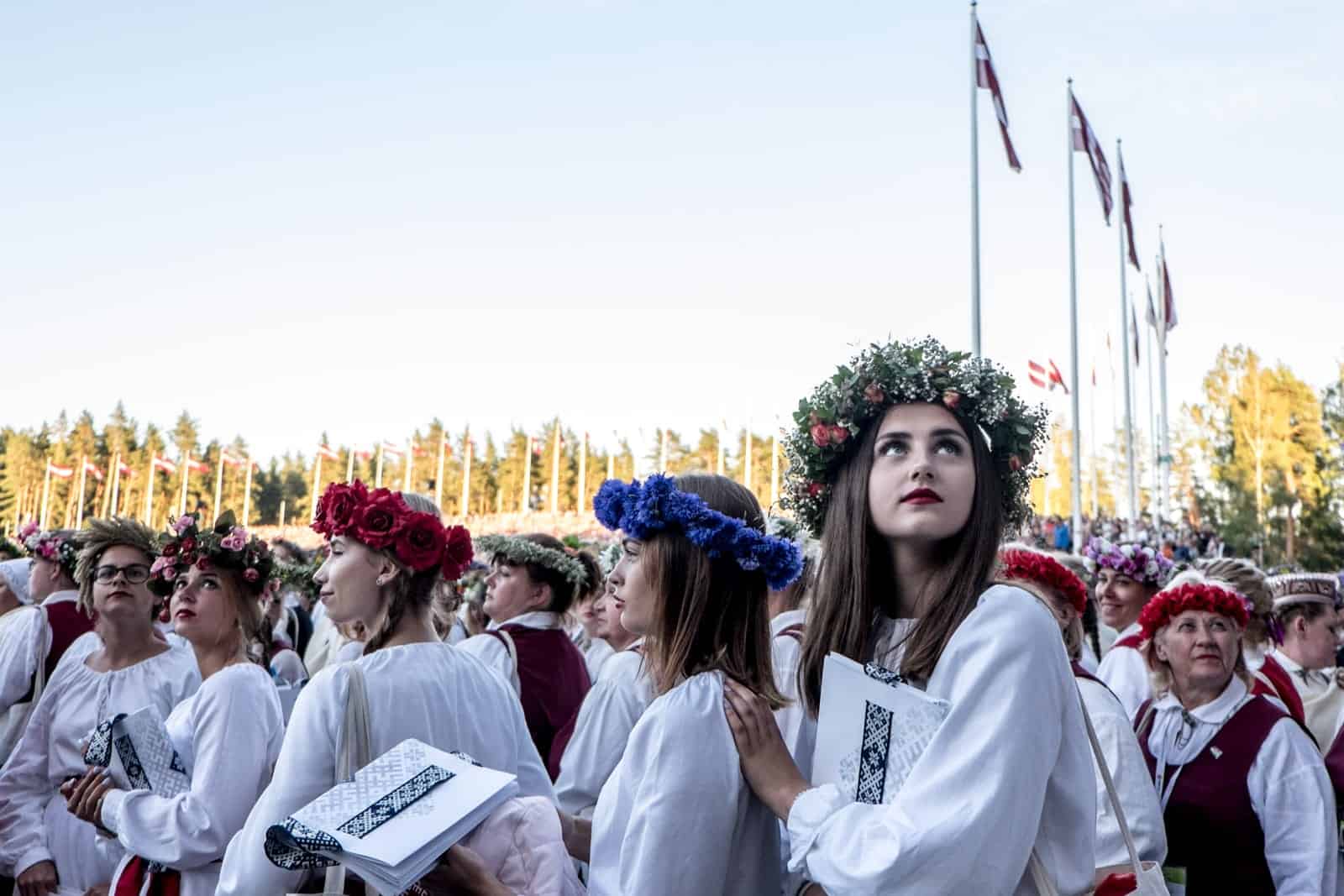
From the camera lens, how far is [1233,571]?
254 inches

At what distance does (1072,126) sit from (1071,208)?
2192 mm

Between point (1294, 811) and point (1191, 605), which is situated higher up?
point (1191, 605)

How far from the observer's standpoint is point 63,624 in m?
6.70

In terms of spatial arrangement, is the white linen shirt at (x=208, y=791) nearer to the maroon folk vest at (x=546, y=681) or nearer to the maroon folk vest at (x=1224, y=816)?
the maroon folk vest at (x=546, y=681)

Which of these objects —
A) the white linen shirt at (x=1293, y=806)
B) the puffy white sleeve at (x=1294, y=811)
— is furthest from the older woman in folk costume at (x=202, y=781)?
the puffy white sleeve at (x=1294, y=811)

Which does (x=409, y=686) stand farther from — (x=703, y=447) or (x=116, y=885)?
(x=703, y=447)

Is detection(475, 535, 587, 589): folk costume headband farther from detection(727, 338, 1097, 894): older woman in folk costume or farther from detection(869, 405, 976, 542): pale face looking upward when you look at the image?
detection(869, 405, 976, 542): pale face looking upward

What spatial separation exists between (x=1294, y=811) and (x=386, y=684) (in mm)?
3373

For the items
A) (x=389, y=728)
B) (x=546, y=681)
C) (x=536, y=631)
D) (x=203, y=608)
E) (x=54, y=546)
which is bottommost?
(x=546, y=681)

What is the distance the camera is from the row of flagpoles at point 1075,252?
2180cm

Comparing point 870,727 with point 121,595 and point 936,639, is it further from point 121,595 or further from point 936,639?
point 121,595

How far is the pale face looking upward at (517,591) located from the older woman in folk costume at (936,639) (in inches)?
175

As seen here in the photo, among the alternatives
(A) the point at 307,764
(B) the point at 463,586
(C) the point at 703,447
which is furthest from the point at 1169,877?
(C) the point at 703,447

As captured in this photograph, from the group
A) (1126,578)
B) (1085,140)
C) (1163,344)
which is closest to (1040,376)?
(1163,344)
